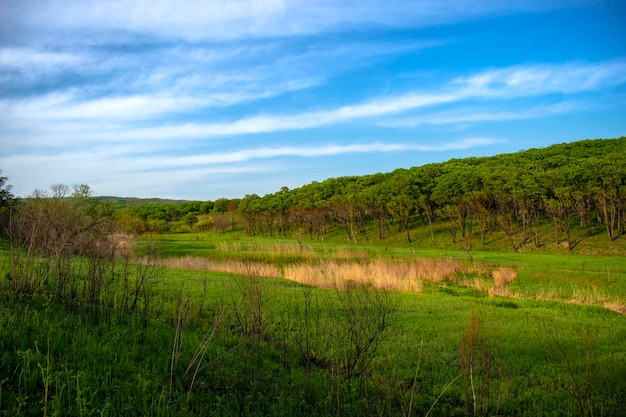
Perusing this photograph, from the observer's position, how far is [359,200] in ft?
225

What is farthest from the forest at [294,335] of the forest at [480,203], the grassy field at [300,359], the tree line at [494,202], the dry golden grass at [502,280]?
the forest at [480,203]

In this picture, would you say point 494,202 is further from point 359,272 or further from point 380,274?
point 359,272

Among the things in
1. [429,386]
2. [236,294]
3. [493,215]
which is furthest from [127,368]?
[493,215]

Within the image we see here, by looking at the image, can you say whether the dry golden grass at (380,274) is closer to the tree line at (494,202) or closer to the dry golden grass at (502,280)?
the dry golden grass at (502,280)

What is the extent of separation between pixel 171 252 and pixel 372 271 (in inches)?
797

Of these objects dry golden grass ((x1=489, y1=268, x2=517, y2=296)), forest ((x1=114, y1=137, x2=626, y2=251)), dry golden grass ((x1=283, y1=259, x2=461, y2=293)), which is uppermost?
forest ((x1=114, y1=137, x2=626, y2=251))

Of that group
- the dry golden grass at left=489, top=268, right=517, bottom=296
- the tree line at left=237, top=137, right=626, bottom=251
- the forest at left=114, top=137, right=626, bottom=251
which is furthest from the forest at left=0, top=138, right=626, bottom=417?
the forest at left=114, top=137, right=626, bottom=251

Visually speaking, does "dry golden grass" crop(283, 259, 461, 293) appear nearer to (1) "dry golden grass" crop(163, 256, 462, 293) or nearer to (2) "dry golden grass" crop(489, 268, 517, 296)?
(1) "dry golden grass" crop(163, 256, 462, 293)

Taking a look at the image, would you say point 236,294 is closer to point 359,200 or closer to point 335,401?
point 335,401

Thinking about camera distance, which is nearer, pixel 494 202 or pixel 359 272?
pixel 359 272

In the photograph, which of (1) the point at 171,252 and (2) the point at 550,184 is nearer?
(1) the point at 171,252

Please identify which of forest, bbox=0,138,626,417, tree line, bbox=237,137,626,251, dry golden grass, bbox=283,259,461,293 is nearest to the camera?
forest, bbox=0,138,626,417

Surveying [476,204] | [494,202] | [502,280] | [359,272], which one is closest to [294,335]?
[359,272]

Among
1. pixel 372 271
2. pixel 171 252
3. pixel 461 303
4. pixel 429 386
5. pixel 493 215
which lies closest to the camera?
pixel 429 386
